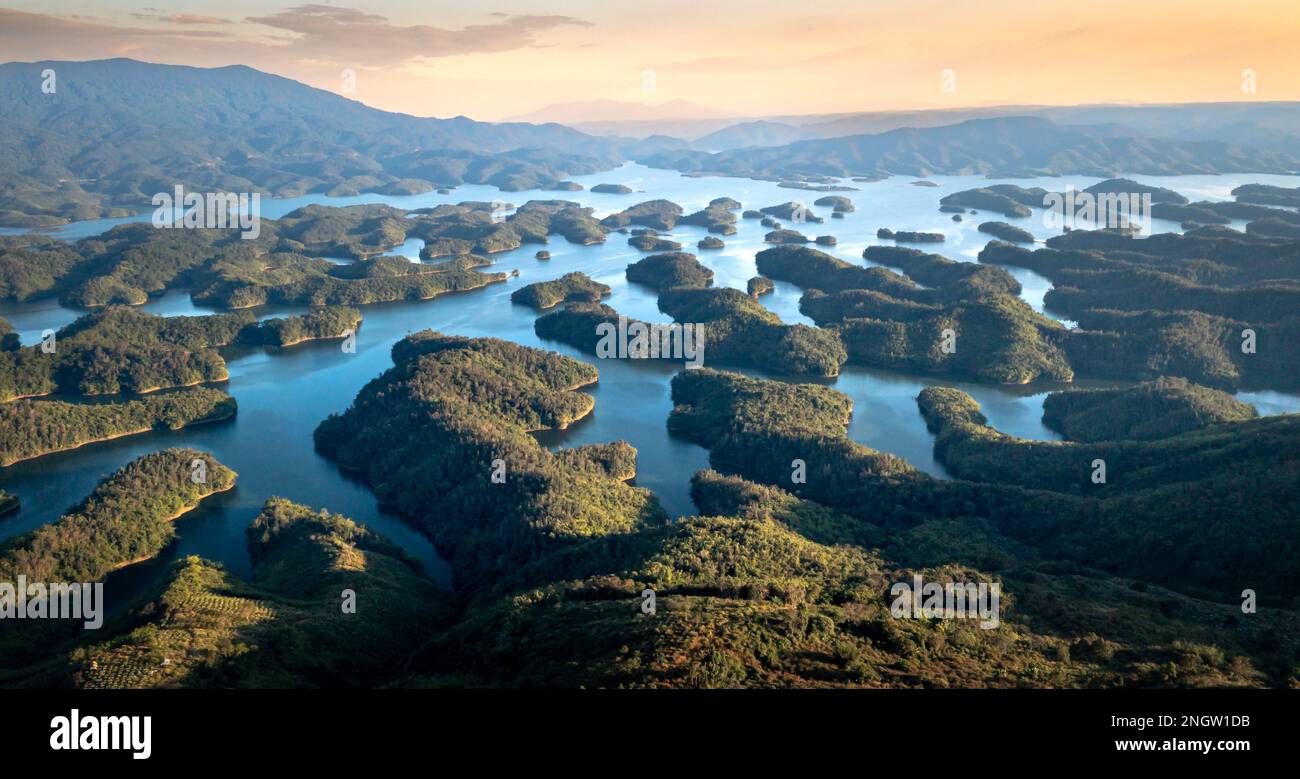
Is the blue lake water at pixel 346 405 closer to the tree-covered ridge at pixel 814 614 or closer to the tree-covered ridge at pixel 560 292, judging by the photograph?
the tree-covered ridge at pixel 560 292

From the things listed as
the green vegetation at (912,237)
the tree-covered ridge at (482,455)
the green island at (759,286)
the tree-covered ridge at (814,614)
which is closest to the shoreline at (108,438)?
the tree-covered ridge at (482,455)

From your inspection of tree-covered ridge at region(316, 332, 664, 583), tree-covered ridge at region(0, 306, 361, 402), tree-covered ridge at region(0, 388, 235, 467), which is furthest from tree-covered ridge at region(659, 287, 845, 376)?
tree-covered ridge at region(0, 306, 361, 402)

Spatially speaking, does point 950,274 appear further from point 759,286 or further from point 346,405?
point 346,405

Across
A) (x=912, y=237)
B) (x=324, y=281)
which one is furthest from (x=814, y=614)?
(x=912, y=237)

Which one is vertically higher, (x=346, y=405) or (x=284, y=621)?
(x=346, y=405)

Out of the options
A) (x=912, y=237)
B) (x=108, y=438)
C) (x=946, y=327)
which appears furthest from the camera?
(x=912, y=237)

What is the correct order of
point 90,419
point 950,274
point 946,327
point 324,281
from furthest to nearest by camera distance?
point 324,281, point 950,274, point 946,327, point 90,419

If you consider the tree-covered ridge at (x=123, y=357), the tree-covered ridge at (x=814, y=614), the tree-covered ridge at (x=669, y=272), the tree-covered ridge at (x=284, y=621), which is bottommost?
the tree-covered ridge at (x=284, y=621)
